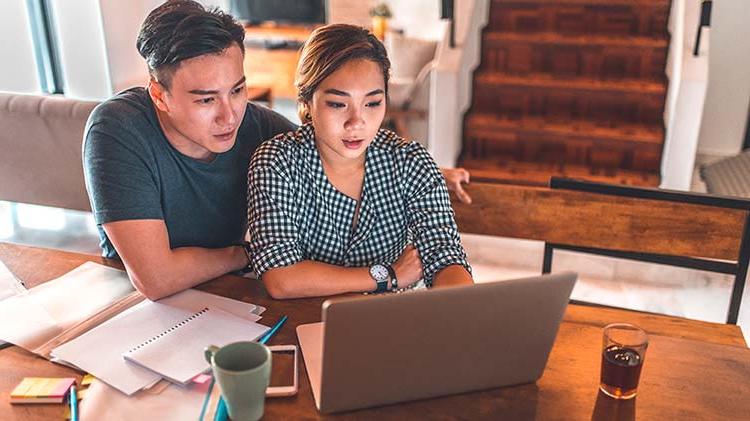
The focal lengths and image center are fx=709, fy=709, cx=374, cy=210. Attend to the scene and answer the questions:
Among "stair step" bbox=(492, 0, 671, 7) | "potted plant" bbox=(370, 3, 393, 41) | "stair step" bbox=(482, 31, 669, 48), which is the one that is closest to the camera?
"stair step" bbox=(482, 31, 669, 48)

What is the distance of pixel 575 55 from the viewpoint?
4.11 m

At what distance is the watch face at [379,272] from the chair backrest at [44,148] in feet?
4.95

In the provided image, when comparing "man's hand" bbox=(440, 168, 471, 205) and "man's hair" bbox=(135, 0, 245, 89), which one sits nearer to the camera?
"man's hair" bbox=(135, 0, 245, 89)

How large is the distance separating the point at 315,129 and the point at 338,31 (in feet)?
0.67

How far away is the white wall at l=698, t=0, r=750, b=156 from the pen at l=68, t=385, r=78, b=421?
4.55 metres

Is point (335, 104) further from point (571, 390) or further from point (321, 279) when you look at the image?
point (571, 390)

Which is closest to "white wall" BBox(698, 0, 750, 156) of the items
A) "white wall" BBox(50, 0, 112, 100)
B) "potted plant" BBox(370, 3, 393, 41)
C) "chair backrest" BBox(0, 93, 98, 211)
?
"potted plant" BBox(370, 3, 393, 41)

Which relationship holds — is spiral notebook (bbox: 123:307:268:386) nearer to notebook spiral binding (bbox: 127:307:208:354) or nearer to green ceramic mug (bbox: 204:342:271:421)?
notebook spiral binding (bbox: 127:307:208:354)

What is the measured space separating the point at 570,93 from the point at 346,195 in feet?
9.21

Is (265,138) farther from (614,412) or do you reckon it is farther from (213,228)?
(614,412)

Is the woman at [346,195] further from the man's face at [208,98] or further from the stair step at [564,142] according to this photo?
the stair step at [564,142]

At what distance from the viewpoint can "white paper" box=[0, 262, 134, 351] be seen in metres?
1.25

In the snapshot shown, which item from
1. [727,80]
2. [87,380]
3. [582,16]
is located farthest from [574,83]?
[87,380]

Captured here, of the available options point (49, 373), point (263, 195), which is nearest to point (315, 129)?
point (263, 195)
